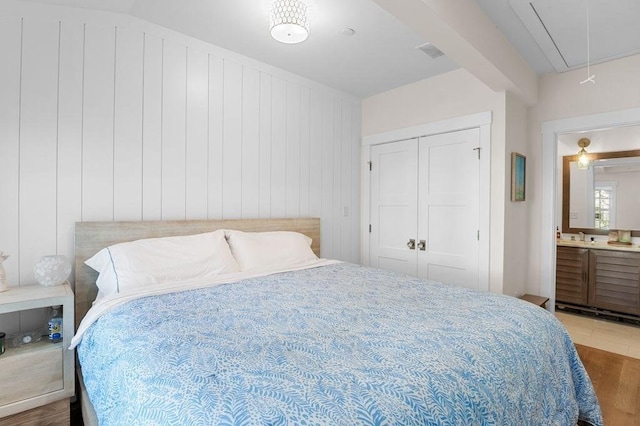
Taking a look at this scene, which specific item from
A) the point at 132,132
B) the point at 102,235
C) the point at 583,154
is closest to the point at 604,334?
the point at 583,154

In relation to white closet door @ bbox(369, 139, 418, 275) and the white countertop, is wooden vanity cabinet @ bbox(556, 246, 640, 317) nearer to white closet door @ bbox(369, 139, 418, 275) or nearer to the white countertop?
the white countertop

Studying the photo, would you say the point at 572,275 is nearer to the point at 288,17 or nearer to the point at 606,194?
the point at 606,194

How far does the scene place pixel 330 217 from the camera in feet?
11.8

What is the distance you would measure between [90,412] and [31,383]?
14.1 inches

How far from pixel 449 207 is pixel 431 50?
1.42 metres

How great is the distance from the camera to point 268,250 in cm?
258

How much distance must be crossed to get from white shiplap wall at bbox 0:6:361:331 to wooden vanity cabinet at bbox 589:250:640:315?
11.1ft

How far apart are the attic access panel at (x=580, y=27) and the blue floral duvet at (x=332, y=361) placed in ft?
6.32

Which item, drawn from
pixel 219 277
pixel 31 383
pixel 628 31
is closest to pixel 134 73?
pixel 219 277

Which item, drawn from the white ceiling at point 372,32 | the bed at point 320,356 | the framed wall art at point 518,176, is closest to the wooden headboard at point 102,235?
the bed at point 320,356

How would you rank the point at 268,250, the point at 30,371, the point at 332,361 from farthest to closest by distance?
the point at 268,250 < the point at 30,371 < the point at 332,361

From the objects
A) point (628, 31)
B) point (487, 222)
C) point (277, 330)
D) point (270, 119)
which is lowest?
point (277, 330)

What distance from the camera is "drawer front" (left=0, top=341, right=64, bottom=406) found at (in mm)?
1569

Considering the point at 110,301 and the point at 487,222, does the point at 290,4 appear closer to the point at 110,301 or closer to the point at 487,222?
the point at 110,301
